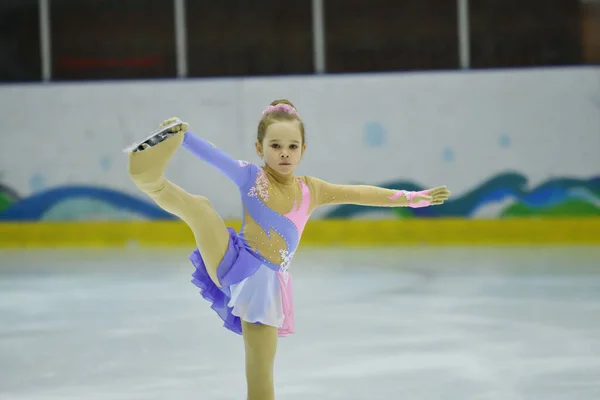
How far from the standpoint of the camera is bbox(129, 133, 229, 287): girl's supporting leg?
2271 millimetres

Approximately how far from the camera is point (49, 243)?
8.11 meters

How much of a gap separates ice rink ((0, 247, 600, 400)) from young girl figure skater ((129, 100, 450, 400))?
1.62 feet

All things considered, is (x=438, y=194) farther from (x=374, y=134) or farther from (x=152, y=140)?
(x=374, y=134)

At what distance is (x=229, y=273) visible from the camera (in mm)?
2523

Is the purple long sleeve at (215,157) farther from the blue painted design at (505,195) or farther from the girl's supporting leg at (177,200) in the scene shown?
the blue painted design at (505,195)

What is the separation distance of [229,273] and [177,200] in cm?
27

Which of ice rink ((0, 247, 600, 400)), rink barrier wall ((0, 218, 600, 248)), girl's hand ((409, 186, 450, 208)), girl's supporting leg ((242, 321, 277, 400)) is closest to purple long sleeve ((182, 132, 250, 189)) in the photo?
girl's supporting leg ((242, 321, 277, 400))

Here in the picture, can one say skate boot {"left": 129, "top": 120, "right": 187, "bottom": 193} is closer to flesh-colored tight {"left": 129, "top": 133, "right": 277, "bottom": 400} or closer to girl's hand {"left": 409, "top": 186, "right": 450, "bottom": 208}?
flesh-colored tight {"left": 129, "top": 133, "right": 277, "bottom": 400}

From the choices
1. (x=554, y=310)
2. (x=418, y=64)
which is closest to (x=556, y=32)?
(x=418, y=64)

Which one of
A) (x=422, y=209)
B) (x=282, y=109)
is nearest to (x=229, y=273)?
(x=282, y=109)

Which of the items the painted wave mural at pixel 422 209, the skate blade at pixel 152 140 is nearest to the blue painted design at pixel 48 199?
the painted wave mural at pixel 422 209

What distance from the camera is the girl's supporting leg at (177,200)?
227cm

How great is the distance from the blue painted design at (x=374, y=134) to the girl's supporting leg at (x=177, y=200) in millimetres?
5568

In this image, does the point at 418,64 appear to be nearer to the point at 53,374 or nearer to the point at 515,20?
the point at 515,20
